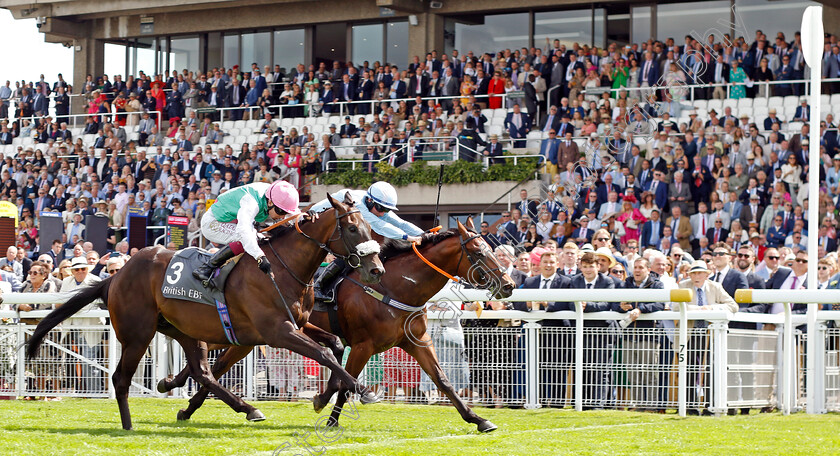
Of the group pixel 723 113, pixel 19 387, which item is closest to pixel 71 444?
pixel 19 387

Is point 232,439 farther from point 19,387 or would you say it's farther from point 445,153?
point 445,153

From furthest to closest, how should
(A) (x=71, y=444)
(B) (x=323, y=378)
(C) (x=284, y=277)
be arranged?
1. (B) (x=323, y=378)
2. (C) (x=284, y=277)
3. (A) (x=71, y=444)

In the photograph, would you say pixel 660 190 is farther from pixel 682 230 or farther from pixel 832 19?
pixel 832 19

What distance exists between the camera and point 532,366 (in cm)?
973

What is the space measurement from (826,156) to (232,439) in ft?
37.0

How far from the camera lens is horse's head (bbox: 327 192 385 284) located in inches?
285

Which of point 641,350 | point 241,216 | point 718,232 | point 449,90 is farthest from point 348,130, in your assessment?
point 241,216

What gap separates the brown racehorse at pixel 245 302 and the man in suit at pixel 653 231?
842 centimetres

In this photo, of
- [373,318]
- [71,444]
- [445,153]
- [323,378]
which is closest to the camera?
[71,444]

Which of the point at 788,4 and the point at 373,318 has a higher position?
the point at 788,4

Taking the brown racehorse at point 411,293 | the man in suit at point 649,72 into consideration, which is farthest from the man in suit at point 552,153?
the brown racehorse at point 411,293

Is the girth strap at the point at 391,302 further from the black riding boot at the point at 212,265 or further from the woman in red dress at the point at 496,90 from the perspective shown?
the woman in red dress at the point at 496,90

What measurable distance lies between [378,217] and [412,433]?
1874 mm

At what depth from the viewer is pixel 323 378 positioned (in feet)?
34.4
